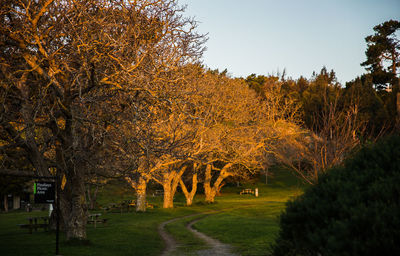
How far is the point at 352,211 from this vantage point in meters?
5.56

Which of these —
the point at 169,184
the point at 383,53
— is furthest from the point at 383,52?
the point at 169,184

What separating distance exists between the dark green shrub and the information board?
8.05m

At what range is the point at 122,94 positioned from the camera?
15391mm

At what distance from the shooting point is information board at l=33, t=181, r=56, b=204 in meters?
12.0

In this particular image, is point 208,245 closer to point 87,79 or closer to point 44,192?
point 44,192

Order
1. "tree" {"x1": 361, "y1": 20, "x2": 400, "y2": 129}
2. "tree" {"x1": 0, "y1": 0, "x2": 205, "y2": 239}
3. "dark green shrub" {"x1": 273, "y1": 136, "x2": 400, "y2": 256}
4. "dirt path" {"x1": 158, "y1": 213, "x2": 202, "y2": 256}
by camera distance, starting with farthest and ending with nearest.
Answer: "tree" {"x1": 361, "y1": 20, "x2": 400, "y2": 129} → "dirt path" {"x1": 158, "y1": 213, "x2": 202, "y2": 256} → "tree" {"x1": 0, "y1": 0, "x2": 205, "y2": 239} → "dark green shrub" {"x1": 273, "y1": 136, "x2": 400, "y2": 256}

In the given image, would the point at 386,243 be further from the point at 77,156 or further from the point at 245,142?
the point at 245,142

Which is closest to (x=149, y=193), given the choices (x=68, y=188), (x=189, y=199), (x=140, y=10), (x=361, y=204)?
(x=189, y=199)

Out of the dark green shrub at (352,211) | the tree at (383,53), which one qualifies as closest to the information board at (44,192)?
the dark green shrub at (352,211)

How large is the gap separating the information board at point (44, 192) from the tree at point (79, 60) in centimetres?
191

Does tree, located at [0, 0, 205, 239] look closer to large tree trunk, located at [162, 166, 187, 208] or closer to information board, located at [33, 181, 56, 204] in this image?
information board, located at [33, 181, 56, 204]

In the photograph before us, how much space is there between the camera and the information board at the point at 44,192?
12.0 m

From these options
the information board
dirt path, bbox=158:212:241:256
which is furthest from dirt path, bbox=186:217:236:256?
the information board

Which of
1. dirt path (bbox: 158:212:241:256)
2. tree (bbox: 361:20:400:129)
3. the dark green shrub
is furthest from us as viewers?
tree (bbox: 361:20:400:129)
